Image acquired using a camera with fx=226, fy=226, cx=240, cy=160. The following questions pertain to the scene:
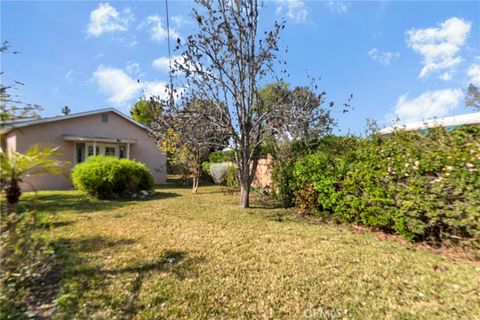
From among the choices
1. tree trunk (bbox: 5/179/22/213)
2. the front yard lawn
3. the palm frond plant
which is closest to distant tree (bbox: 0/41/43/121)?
the palm frond plant

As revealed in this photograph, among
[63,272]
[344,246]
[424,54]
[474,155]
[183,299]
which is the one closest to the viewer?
[183,299]

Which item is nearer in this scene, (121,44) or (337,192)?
(337,192)

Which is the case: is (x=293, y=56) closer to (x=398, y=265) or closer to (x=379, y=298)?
(x=398, y=265)

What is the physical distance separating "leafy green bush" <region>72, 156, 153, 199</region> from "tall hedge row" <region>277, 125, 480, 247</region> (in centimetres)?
792

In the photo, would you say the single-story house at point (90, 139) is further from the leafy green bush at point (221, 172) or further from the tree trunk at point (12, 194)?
the tree trunk at point (12, 194)

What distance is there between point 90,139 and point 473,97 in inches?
732

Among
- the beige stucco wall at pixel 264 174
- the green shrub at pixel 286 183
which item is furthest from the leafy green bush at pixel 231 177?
the green shrub at pixel 286 183

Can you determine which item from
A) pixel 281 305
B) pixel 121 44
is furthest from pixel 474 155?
pixel 121 44

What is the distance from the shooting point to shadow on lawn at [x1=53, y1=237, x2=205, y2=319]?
2.52m

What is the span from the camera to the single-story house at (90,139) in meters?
13.0

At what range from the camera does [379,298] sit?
276 cm

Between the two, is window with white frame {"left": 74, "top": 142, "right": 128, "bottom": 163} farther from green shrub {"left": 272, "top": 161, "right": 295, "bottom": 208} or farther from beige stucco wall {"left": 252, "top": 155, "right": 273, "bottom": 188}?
green shrub {"left": 272, "top": 161, "right": 295, "bottom": 208}

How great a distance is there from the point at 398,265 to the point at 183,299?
3362 millimetres

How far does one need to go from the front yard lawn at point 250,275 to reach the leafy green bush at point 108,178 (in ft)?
13.3
